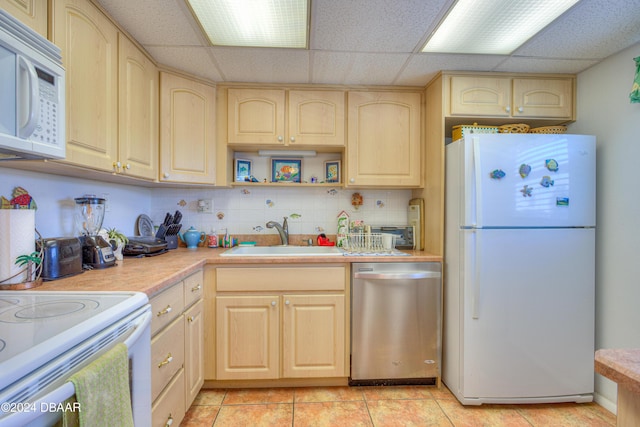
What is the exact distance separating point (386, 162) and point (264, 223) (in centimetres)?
114

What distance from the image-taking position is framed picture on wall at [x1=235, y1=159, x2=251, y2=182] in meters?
2.37

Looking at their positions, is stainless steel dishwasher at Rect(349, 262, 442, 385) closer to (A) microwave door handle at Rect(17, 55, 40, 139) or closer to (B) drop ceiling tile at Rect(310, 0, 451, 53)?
(B) drop ceiling tile at Rect(310, 0, 451, 53)

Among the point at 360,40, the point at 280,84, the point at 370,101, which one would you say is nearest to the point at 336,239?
the point at 370,101

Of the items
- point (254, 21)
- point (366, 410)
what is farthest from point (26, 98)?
point (366, 410)

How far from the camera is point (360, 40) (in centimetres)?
162

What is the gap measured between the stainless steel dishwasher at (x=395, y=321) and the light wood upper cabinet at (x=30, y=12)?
182 centimetres

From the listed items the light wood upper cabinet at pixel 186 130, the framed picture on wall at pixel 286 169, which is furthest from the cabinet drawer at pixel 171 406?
the framed picture on wall at pixel 286 169

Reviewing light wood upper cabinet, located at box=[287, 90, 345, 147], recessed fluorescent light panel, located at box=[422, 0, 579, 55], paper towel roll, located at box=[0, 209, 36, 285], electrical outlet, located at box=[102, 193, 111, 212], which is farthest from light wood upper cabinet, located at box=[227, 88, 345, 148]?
paper towel roll, located at box=[0, 209, 36, 285]

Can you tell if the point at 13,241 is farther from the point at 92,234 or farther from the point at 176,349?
the point at 176,349

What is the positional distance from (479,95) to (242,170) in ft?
6.12

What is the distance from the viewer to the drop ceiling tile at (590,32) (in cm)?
136

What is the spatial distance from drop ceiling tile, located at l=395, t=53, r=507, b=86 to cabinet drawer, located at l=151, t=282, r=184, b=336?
192 cm

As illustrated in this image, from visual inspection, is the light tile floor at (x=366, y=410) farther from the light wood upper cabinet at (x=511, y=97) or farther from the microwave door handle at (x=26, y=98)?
the light wood upper cabinet at (x=511, y=97)

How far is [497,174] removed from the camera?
1690 millimetres
